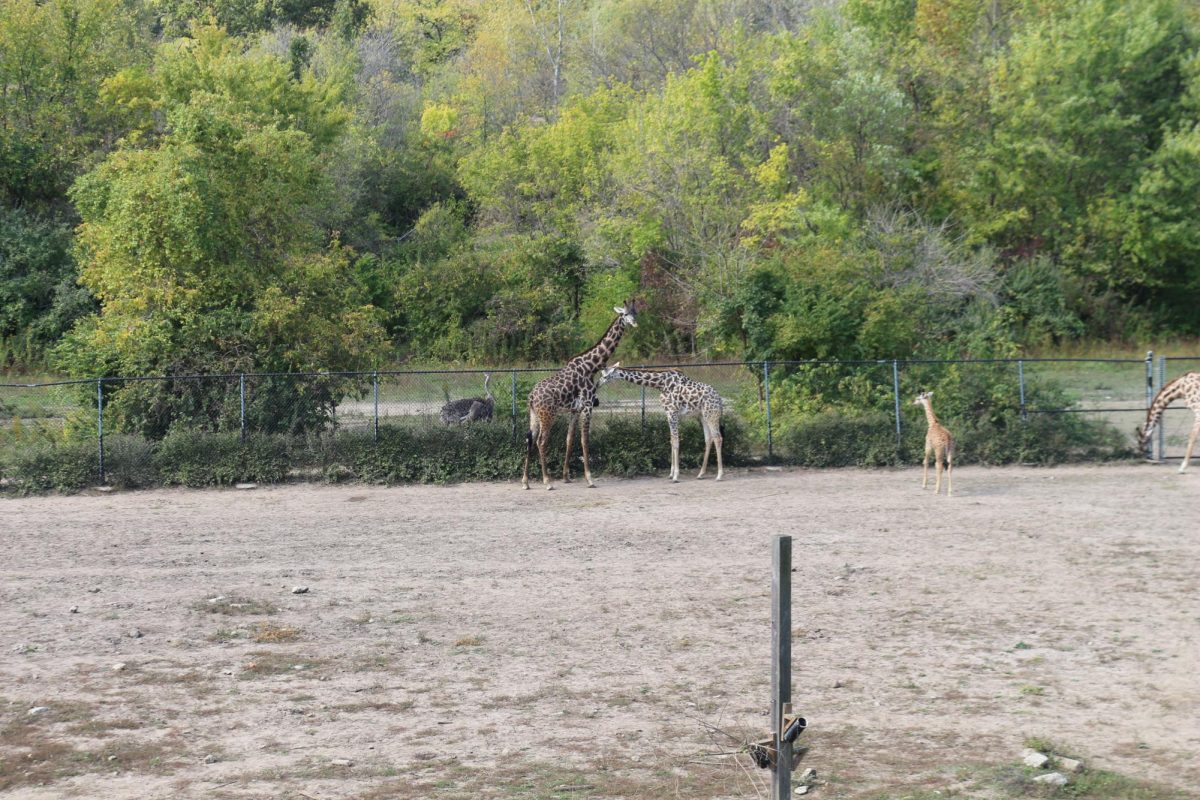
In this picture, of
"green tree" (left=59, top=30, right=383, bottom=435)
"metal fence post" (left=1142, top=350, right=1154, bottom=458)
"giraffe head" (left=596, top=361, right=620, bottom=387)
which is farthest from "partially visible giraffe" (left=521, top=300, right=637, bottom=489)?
"metal fence post" (left=1142, top=350, right=1154, bottom=458)

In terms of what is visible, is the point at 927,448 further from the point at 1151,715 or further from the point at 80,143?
the point at 80,143

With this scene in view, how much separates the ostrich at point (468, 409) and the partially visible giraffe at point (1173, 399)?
1160 cm

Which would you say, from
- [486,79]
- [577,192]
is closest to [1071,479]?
[577,192]

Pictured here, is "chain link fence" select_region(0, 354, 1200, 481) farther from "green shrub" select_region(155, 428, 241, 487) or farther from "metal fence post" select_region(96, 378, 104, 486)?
"green shrub" select_region(155, 428, 241, 487)

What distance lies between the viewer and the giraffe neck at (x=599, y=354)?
71.7ft

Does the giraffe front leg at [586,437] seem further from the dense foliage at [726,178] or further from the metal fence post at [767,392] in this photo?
the dense foliage at [726,178]

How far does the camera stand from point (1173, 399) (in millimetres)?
22438

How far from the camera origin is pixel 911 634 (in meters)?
11.3

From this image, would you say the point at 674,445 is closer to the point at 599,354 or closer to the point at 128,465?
the point at 599,354

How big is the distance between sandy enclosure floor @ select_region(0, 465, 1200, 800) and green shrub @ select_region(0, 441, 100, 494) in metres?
2.10

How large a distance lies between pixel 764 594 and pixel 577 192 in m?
34.1

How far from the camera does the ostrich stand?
2288cm

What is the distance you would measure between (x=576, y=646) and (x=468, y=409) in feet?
41.8

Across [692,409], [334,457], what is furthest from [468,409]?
[692,409]
